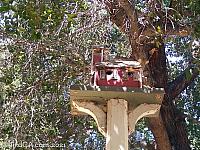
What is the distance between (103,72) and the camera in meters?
2.14

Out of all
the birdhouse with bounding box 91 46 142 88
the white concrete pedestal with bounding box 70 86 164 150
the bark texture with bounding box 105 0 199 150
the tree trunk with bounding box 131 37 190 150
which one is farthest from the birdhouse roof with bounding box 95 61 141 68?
the tree trunk with bounding box 131 37 190 150

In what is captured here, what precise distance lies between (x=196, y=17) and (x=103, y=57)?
69cm

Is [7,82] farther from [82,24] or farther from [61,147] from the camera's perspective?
[82,24]

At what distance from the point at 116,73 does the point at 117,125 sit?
0.28 m

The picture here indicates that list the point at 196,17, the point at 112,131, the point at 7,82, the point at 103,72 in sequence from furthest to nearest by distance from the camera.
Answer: the point at 7,82 < the point at 196,17 < the point at 103,72 < the point at 112,131

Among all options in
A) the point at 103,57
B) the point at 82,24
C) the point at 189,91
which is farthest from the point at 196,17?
the point at 189,91

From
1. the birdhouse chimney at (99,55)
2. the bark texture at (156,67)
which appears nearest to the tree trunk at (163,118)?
the bark texture at (156,67)

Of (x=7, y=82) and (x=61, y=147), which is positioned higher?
(x=7, y=82)

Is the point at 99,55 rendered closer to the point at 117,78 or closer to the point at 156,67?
the point at 117,78

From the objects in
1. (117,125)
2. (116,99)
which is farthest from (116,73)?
(117,125)

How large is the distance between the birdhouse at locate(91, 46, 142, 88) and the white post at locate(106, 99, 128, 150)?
98 mm

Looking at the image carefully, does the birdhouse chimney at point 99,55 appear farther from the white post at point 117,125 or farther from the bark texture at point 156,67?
the bark texture at point 156,67

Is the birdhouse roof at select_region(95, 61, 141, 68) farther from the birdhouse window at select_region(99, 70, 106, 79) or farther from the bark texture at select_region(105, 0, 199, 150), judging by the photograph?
the bark texture at select_region(105, 0, 199, 150)

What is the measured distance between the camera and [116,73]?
2135 millimetres
